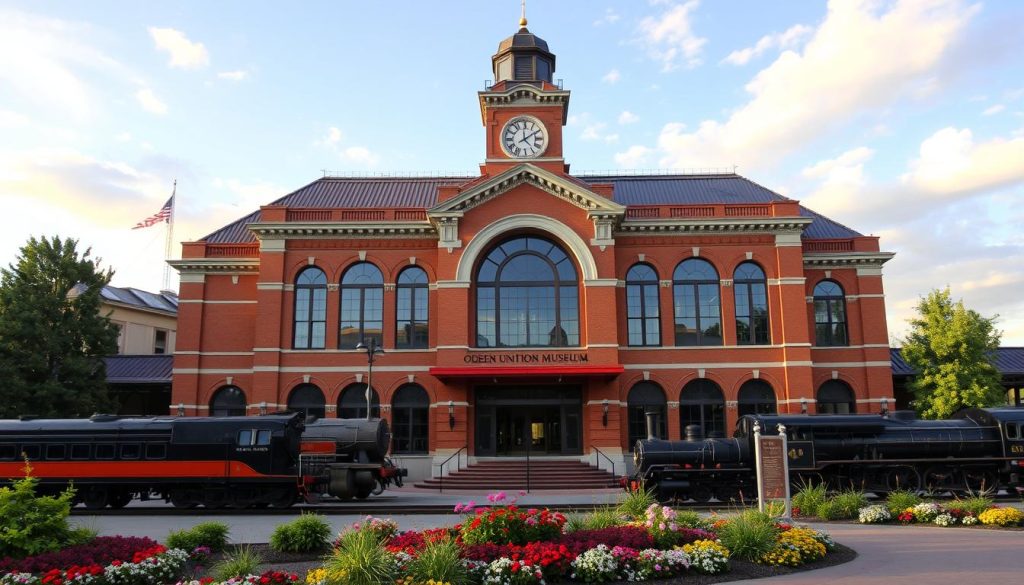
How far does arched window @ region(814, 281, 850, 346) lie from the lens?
34.8 meters

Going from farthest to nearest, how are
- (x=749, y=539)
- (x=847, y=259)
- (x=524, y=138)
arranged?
(x=524, y=138)
(x=847, y=259)
(x=749, y=539)

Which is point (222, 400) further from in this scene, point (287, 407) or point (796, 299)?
point (796, 299)

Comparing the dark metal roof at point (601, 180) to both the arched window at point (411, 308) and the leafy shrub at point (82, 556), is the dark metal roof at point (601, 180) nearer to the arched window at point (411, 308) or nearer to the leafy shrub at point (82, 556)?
the arched window at point (411, 308)

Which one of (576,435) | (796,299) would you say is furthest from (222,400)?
(796,299)

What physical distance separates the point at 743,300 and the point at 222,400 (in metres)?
23.7

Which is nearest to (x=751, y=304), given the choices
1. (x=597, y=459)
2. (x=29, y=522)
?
(x=597, y=459)

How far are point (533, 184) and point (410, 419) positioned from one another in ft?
37.5

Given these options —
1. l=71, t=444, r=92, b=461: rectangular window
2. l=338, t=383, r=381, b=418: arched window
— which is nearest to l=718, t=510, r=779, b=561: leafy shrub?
l=71, t=444, r=92, b=461: rectangular window

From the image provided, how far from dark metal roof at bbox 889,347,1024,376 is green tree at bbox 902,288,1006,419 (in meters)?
2.41

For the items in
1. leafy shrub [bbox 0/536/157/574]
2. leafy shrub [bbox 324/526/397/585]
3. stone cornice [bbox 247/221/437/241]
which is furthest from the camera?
stone cornice [bbox 247/221/437/241]

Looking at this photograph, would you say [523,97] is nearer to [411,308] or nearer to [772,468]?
[411,308]

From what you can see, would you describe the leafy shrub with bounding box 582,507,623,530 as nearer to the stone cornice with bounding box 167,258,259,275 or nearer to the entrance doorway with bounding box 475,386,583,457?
the entrance doorway with bounding box 475,386,583,457

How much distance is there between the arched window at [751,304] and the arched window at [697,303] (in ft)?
2.92

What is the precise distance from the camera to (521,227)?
33219 mm
